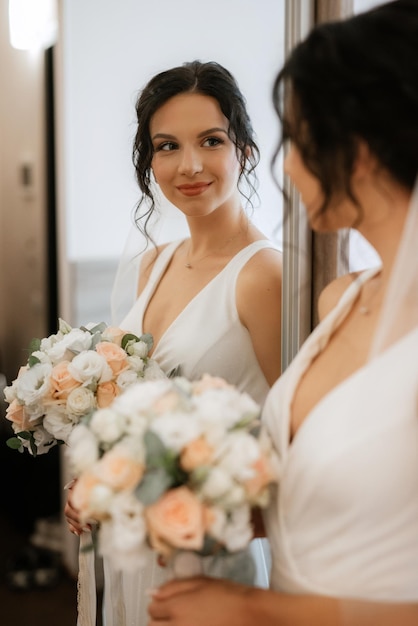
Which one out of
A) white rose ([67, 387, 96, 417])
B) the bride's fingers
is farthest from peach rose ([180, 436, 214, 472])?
white rose ([67, 387, 96, 417])

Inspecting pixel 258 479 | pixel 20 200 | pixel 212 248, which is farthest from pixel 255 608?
pixel 20 200

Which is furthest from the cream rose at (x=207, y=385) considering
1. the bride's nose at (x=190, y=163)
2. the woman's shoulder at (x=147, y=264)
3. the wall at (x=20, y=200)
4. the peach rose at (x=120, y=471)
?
the wall at (x=20, y=200)

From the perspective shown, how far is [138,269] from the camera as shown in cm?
171

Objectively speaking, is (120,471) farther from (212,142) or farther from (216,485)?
(212,142)

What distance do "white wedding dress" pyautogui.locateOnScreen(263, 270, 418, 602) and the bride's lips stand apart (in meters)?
0.64

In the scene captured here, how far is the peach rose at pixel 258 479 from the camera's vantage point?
2.79 feet

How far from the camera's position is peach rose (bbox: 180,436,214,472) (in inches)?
32.8

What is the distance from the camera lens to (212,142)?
1.45 m

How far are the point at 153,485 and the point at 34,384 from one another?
59 cm

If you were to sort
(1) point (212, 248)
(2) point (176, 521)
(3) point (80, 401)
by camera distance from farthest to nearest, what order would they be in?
(1) point (212, 248)
(3) point (80, 401)
(2) point (176, 521)

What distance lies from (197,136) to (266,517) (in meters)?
0.80

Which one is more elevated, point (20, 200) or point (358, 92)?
point (20, 200)

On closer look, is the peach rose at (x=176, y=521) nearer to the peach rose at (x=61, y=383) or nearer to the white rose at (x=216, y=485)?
the white rose at (x=216, y=485)

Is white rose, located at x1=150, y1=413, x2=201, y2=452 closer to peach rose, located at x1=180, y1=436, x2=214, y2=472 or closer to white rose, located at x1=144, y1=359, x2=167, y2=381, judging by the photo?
peach rose, located at x1=180, y1=436, x2=214, y2=472
